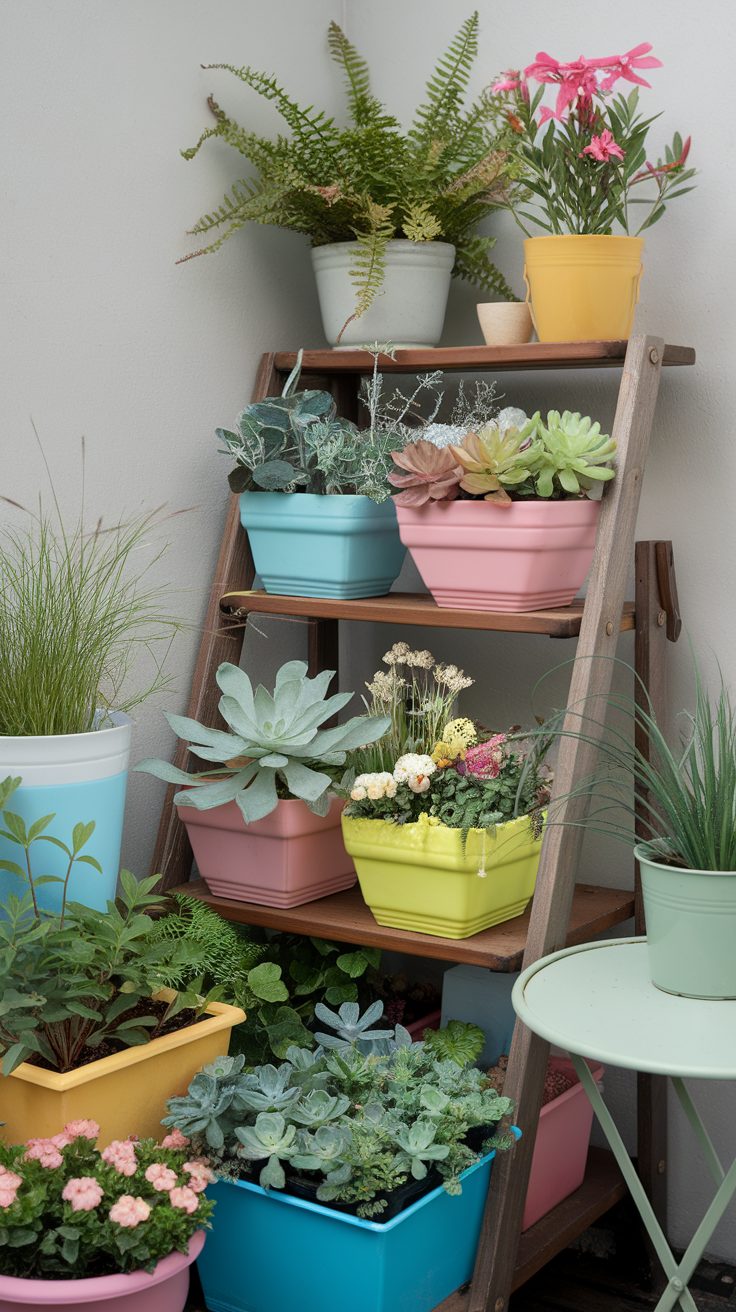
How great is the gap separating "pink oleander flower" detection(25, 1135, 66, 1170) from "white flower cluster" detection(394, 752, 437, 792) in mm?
633

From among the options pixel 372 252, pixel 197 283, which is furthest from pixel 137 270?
pixel 372 252

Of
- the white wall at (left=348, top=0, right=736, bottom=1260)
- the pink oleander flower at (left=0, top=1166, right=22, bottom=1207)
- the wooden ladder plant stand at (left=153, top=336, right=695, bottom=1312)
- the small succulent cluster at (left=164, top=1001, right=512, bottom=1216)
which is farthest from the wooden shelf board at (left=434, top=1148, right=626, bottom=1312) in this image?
the pink oleander flower at (left=0, top=1166, right=22, bottom=1207)

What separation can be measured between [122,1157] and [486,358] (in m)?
1.20

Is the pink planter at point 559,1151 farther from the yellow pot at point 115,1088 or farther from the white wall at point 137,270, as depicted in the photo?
the white wall at point 137,270

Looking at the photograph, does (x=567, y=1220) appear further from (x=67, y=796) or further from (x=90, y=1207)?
(x=67, y=796)

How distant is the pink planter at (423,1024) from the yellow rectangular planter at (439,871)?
1.18 ft

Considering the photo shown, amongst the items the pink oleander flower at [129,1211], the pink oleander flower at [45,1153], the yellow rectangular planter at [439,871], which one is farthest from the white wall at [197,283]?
the pink oleander flower at [129,1211]

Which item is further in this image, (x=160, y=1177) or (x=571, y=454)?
(x=571, y=454)

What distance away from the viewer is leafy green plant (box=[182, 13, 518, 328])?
6.44ft

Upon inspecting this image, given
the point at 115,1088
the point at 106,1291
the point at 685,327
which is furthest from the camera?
the point at 685,327

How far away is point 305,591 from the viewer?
1978 millimetres

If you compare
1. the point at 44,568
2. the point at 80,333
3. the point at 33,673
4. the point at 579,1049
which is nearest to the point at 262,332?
the point at 80,333

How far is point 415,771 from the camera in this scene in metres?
1.73

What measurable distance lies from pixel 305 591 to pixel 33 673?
0.50 metres
